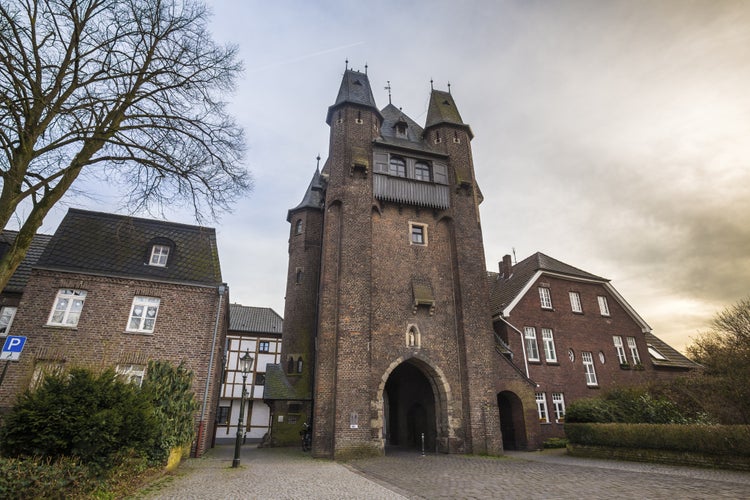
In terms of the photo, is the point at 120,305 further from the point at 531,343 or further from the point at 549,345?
the point at 549,345

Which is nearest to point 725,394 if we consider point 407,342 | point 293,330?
point 407,342

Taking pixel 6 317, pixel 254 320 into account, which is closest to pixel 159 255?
pixel 6 317

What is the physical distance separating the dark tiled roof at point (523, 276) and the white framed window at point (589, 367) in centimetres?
502

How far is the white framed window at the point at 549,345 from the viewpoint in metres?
23.1

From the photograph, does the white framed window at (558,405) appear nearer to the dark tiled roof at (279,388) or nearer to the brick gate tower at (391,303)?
the brick gate tower at (391,303)

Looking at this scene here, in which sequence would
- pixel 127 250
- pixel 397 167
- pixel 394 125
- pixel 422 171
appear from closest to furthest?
pixel 127 250 < pixel 397 167 < pixel 422 171 < pixel 394 125

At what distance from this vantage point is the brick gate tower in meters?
17.7

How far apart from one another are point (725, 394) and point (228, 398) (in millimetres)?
30817

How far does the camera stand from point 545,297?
2467 centimetres

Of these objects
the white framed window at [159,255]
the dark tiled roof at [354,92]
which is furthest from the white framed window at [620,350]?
the white framed window at [159,255]

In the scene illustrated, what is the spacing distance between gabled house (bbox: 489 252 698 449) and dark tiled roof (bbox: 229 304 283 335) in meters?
20.1

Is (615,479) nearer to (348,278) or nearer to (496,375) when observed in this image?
(496,375)

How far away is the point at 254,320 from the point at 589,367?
2727 centimetres

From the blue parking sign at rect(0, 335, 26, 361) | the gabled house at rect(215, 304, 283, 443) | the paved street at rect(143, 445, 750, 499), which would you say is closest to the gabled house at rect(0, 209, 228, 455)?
the paved street at rect(143, 445, 750, 499)
